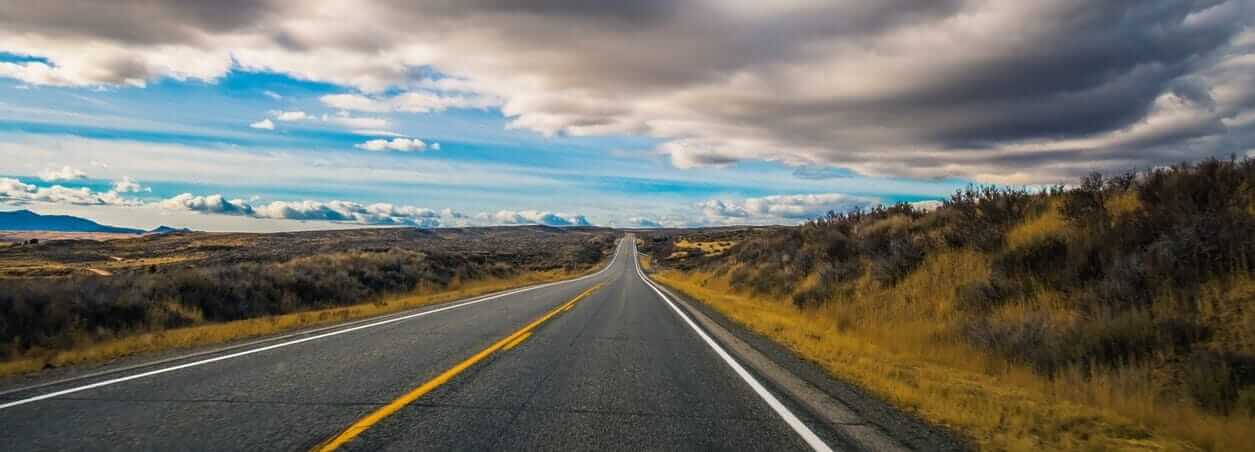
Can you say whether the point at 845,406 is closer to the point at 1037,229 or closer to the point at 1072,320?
the point at 1072,320

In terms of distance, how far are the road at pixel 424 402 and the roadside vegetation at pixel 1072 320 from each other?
1.88m

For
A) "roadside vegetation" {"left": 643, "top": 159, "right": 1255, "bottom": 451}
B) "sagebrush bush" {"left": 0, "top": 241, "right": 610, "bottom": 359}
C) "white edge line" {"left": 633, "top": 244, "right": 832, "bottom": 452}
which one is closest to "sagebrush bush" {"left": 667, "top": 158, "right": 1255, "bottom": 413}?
"roadside vegetation" {"left": 643, "top": 159, "right": 1255, "bottom": 451}

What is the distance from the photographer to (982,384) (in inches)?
295

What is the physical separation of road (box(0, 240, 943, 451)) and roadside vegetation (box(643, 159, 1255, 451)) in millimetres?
1883

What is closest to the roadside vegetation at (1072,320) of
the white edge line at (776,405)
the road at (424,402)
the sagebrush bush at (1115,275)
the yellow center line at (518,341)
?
the sagebrush bush at (1115,275)

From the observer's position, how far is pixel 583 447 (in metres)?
4.66

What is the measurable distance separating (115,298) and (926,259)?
19.2 metres

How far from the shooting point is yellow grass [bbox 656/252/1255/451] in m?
5.14

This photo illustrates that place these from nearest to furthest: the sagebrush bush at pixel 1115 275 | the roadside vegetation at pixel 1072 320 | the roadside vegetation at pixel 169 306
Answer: the roadside vegetation at pixel 1072 320 → the sagebrush bush at pixel 1115 275 → the roadside vegetation at pixel 169 306

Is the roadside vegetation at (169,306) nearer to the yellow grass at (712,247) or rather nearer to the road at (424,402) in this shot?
the road at (424,402)

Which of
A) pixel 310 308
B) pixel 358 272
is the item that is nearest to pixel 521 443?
pixel 310 308

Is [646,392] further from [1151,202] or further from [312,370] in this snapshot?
[1151,202]

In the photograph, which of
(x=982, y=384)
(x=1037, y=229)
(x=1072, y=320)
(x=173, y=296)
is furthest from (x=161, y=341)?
(x=1037, y=229)

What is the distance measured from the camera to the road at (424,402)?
4801 mm
